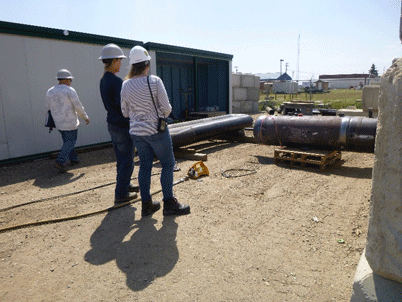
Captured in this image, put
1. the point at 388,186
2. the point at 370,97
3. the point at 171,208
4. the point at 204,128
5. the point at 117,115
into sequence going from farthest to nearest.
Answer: the point at 370,97, the point at 204,128, the point at 117,115, the point at 171,208, the point at 388,186

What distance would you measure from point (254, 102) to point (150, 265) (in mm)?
17085

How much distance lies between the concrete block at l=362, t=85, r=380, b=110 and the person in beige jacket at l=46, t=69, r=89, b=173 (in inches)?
366

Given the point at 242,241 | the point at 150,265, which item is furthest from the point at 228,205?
the point at 150,265

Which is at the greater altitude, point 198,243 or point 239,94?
point 239,94

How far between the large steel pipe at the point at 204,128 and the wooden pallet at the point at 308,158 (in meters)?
2.21

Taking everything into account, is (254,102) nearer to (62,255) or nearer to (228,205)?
(228,205)

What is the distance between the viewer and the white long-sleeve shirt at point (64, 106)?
654 centimetres

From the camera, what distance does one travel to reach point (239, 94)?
1833cm

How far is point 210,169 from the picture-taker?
659cm

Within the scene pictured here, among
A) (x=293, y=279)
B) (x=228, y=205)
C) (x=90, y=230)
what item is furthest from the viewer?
(x=228, y=205)

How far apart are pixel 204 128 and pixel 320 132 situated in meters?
3.01

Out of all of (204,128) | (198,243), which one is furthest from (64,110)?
(198,243)

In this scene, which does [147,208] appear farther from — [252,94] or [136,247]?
[252,94]

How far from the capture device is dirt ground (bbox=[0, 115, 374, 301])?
2.76m
